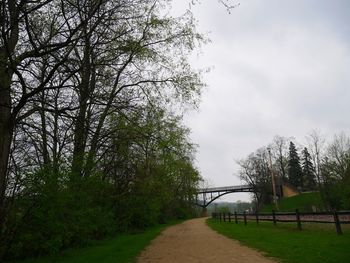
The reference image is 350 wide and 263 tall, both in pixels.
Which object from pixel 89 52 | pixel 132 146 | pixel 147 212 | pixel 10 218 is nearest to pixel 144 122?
pixel 132 146

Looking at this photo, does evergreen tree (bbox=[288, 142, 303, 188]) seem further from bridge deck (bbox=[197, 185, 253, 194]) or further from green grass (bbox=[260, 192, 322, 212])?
green grass (bbox=[260, 192, 322, 212])

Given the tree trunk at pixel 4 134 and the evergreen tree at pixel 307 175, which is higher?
the evergreen tree at pixel 307 175

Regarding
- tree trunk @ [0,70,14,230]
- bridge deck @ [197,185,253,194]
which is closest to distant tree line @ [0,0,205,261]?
tree trunk @ [0,70,14,230]

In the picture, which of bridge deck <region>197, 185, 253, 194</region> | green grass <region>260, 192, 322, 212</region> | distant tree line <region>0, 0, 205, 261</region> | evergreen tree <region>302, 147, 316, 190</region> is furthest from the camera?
bridge deck <region>197, 185, 253, 194</region>

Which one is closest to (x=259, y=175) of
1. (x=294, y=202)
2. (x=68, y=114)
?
(x=294, y=202)

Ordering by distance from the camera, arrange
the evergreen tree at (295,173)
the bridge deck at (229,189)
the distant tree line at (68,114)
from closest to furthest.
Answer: the distant tree line at (68,114), the bridge deck at (229,189), the evergreen tree at (295,173)

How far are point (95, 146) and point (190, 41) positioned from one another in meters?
6.76

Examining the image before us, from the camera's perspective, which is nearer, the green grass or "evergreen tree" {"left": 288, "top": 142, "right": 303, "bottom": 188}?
the green grass

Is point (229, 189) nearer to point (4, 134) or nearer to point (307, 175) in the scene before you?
point (307, 175)

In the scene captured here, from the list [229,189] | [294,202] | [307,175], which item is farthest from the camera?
[229,189]

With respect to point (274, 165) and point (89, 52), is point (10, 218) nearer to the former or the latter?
point (89, 52)

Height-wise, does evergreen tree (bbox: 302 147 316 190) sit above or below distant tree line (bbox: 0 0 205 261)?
above

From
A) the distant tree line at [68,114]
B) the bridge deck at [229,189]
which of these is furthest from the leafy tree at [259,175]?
the distant tree line at [68,114]

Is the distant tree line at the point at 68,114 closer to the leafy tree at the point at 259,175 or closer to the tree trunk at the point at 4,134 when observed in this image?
the tree trunk at the point at 4,134
